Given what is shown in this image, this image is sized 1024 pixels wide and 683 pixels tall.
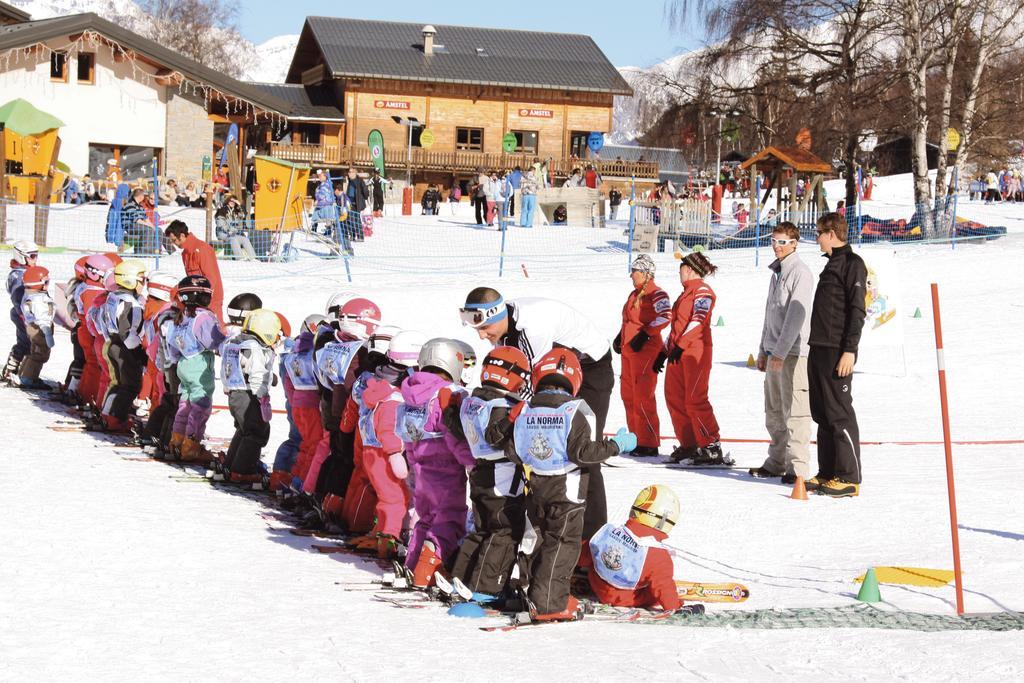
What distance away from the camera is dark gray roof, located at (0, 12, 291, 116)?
3794 cm

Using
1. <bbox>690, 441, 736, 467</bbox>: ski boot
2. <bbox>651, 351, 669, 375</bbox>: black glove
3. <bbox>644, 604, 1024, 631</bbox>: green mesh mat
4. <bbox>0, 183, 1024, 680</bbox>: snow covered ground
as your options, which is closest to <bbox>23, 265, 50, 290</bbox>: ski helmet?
<bbox>0, 183, 1024, 680</bbox>: snow covered ground

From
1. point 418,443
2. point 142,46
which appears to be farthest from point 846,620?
point 142,46

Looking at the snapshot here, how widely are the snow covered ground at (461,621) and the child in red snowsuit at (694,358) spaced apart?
1.20 ft

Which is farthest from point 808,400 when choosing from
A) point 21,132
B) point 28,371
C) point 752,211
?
point 21,132

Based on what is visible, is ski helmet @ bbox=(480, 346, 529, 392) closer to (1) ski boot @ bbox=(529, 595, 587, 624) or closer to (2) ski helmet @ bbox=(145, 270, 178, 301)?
(1) ski boot @ bbox=(529, 595, 587, 624)

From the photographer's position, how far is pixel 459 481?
7391 millimetres

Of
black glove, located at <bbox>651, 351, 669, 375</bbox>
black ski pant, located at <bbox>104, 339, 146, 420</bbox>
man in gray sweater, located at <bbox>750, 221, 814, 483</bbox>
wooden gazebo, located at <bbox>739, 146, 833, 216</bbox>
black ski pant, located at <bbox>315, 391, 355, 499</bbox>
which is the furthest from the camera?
wooden gazebo, located at <bbox>739, 146, 833, 216</bbox>

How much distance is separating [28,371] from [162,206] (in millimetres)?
20922

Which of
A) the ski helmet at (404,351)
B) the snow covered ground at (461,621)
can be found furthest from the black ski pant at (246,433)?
the ski helmet at (404,351)

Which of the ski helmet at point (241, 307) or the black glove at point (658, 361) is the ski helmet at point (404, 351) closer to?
the ski helmet at point (241, 307)

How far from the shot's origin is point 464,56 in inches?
2485

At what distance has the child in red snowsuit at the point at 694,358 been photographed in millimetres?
11164

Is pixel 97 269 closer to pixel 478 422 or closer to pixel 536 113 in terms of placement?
A: pixel 478 422

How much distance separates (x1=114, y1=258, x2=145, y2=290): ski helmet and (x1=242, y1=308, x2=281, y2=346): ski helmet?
268 centimetres
